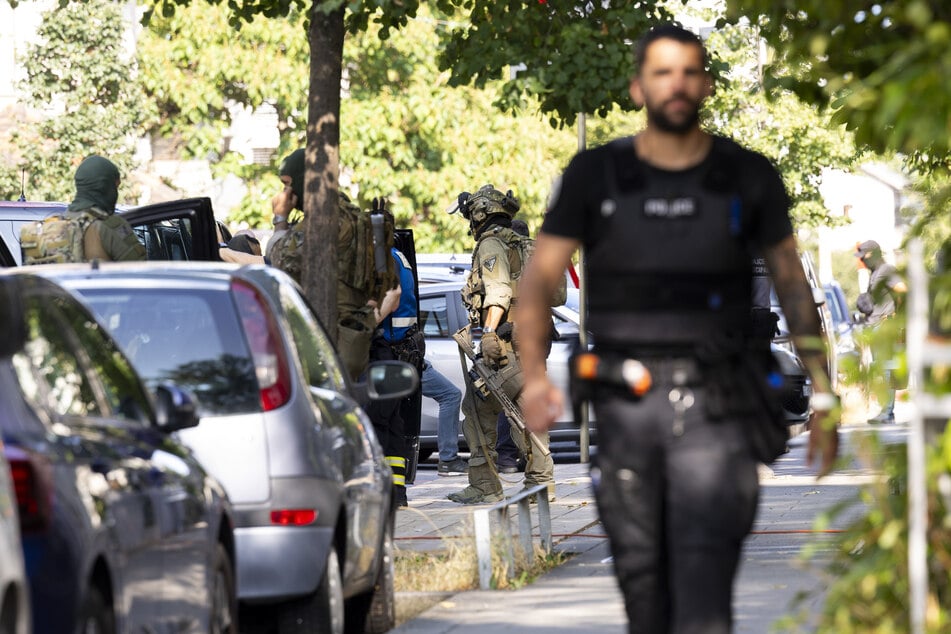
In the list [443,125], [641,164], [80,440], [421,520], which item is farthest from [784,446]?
[443,125]

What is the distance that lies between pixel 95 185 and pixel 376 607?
3.54 meters

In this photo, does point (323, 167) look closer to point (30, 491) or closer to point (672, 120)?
point (672, 120)

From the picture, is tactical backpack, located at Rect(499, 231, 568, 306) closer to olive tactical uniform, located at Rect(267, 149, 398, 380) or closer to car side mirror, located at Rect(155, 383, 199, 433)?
olive tactical uniform, located at Rect(267, 149, 398, 380)

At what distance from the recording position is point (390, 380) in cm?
879

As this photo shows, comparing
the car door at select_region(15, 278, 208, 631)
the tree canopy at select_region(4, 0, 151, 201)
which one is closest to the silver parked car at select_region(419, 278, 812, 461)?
the car door at select_region(15, 278, 208, 631)

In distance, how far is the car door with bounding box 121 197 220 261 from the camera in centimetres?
1235

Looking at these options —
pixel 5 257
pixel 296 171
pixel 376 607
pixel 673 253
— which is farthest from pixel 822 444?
pixel 5 257

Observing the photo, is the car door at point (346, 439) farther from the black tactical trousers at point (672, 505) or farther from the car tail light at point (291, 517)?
the black tactical trousers at point (672, 505)

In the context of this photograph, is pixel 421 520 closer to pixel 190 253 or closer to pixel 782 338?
pixel 190 253

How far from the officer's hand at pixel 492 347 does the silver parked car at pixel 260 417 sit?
5.21 meters

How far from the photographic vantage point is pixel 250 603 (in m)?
7.16

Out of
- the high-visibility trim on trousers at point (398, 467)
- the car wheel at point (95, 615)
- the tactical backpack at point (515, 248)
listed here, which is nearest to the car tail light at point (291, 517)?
the car wheel at point (95, 615)

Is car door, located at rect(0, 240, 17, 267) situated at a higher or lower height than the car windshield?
higher

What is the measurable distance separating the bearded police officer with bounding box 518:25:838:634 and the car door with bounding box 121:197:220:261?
22.8 feet
